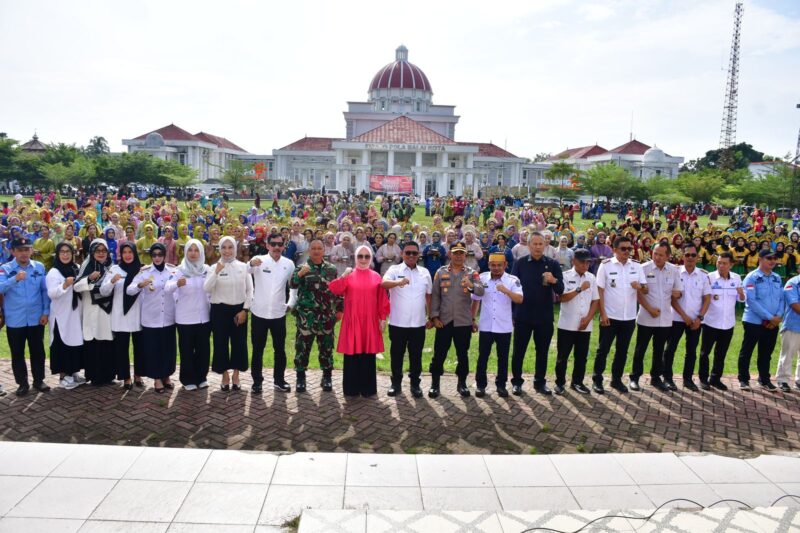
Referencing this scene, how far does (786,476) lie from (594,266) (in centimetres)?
722

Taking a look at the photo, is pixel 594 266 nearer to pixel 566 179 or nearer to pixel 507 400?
pixel 507 400

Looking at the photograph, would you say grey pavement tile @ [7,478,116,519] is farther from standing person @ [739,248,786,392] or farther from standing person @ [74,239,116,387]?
standing person @ [739,248,786,392]

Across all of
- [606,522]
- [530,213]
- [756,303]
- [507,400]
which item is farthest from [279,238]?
[530,213]

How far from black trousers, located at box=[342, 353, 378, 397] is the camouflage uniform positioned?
370 mm

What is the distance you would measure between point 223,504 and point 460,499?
1.69m

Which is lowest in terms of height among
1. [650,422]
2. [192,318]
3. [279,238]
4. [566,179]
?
[650,422]

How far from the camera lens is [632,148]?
66.7m

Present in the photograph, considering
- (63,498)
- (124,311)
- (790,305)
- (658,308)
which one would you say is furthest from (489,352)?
(63,498)

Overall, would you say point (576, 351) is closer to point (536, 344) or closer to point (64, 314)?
point (536, 344)

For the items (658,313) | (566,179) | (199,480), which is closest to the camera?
(199,480)

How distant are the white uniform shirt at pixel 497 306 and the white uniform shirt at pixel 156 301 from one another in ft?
10.8

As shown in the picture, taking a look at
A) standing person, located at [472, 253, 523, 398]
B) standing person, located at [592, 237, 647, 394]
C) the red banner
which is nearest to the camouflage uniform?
standing person, located at [472, 253, 523, 398]

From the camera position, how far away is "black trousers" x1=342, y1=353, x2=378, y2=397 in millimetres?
6098

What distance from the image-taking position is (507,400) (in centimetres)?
612
